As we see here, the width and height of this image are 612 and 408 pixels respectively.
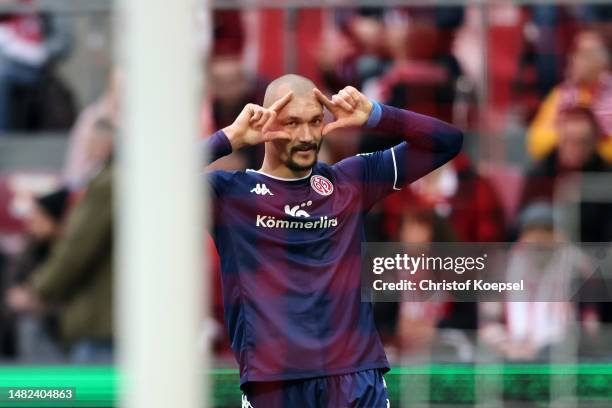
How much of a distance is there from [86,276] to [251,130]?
58cm

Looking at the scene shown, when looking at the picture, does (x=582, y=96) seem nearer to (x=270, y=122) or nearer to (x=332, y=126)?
(x=332, y=126)

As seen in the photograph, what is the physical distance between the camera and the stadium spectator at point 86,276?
303 centimetres

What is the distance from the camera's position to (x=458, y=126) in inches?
150

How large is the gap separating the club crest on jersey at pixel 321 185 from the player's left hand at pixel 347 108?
17 cm

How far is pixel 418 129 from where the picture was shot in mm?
3400

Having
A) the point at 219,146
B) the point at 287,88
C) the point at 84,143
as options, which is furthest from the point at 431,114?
the point at 84,143

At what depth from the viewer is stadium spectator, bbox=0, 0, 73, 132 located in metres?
3.89

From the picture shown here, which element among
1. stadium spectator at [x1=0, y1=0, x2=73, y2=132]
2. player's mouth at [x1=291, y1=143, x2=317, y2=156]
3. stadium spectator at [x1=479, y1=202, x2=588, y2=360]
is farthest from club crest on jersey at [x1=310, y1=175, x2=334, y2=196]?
stadium spectator at [x1=0, y1=0, x2=73, y2=132]

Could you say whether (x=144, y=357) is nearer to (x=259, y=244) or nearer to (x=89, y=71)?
(x=259, y=244)

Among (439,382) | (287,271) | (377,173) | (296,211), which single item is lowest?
(439,382)

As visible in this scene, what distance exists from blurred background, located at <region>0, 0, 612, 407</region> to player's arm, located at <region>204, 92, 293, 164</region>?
14cm

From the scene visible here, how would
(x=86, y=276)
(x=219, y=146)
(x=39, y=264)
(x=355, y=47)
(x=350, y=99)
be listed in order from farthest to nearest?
(x=355, y=47) < (x=39, y=264) < (x=350, y=99) < (x=219, y=146) < (x=86, y=276)

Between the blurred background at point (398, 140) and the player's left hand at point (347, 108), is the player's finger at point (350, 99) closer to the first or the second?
the player's left hand at point (347, 108)

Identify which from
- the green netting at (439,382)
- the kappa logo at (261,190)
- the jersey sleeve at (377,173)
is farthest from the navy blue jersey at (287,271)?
the green netting at (439,382)
